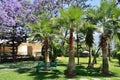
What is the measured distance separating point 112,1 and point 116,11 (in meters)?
0.86

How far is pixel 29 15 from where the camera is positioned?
1293 inches

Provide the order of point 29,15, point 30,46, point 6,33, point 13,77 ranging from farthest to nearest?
1. point 30,46
2. point 6,33
3. point 29,15
4. point 13,77

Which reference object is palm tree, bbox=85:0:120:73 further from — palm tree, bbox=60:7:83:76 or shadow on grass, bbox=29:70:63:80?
shadow on grass, bbox=29:70:63:80

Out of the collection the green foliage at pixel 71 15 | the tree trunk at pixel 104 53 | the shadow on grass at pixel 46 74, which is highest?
the green foliage at pixel 71 15

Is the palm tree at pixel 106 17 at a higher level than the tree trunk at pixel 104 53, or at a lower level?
higher

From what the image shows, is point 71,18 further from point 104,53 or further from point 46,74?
point 104,53

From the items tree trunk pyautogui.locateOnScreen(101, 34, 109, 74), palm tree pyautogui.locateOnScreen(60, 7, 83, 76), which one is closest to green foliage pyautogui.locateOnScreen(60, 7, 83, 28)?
palm tree pyautogui.locateOnScreen(60, 7, 83, 76)

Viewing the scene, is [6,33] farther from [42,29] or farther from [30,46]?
[30,46]

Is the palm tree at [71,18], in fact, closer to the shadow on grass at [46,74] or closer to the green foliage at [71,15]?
the green foliage at [71,15]


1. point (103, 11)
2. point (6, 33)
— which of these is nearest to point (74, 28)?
point (103, 11)

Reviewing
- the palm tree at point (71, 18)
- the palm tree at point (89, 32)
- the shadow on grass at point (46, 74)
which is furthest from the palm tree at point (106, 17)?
the shadow on grass at point (46, 74)

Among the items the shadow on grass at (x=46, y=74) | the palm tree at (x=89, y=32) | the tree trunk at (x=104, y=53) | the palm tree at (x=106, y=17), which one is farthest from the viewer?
the tree trunk at (x=104, y=53)

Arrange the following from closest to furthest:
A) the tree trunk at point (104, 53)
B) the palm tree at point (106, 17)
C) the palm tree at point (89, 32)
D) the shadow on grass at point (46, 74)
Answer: the shadow on grass at point (46, 74)
the palm tree at point (89, 32)
the palm tree at point (106, 17)
the tree trunk at point (104, 53)

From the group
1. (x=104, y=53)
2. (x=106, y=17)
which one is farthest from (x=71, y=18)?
(x=104, y=53)
